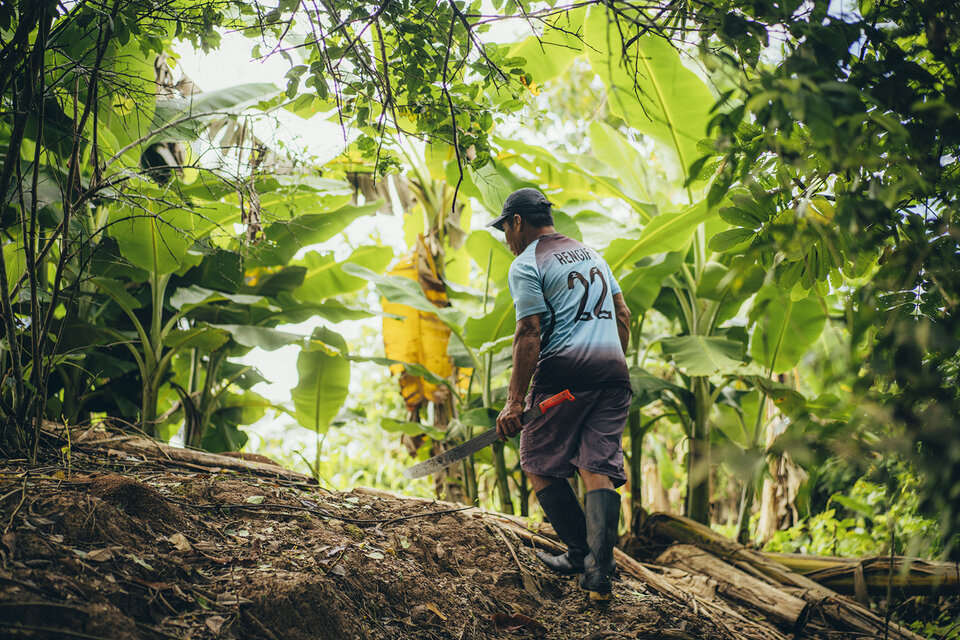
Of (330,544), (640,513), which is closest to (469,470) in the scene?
(640,513)

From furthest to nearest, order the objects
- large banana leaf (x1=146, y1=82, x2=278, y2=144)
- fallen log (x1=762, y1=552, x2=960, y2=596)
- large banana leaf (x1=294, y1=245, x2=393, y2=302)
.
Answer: large banana leaf (x1=294, y1=245, x2=393, y2=302), large banana leaf (x1=146, y1=82, x2=278, y2=144), fallen log (x1=762, y1=552, x2=960, y2=596)

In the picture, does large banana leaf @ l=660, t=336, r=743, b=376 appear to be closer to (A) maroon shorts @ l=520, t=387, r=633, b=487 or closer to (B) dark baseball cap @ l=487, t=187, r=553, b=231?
(A) maroon shorts @ l=520, t=387, r=633, b=487

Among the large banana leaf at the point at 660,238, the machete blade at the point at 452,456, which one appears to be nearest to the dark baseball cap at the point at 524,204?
the large banana leaf at the point at 660,238

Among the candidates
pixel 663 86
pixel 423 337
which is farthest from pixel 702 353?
pixel 423 337

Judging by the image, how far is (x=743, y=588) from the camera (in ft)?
11.2

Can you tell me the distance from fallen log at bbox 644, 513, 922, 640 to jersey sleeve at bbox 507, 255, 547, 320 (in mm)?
1890

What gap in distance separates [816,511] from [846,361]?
541 centimetres

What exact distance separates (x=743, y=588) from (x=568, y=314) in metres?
1.81

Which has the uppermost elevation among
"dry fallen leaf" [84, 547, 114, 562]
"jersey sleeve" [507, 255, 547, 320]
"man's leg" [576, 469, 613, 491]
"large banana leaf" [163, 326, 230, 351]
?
"jersey sleeve" [507, 255, 547, 320]

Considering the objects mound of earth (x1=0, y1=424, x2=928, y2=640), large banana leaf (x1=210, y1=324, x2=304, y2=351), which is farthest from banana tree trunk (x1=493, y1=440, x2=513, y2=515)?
large banana leaf (x1=210, y1=324, x2=304, y2=351)

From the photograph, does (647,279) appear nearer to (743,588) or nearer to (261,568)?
(743,588)

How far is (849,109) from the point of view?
1072mm

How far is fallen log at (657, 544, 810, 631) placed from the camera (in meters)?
3.20

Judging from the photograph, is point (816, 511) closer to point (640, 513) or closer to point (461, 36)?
point (640, 513)
